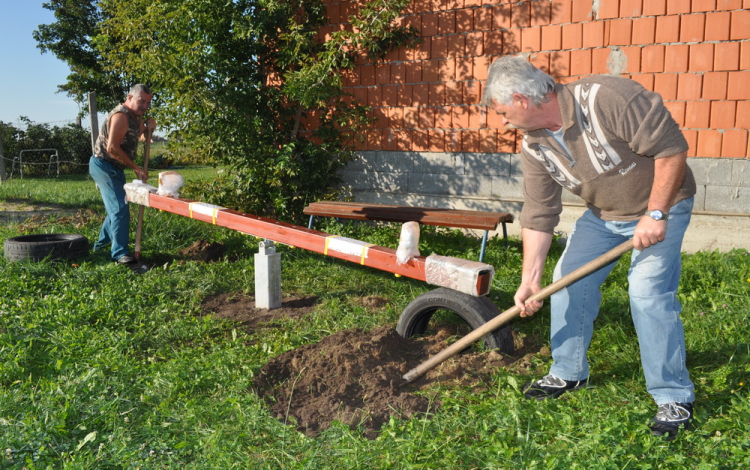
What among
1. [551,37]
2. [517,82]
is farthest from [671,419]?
[551,37]

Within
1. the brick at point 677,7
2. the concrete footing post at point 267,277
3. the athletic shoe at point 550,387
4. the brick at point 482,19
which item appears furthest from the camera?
the brick at point 482,19

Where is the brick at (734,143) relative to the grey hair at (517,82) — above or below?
below

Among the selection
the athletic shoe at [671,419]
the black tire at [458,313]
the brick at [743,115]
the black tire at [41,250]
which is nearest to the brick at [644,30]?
the brick at [743,115]

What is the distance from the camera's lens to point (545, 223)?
315cm

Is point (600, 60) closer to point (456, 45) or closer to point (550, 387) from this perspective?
point (456, 45)

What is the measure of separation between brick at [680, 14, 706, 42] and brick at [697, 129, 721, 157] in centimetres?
94

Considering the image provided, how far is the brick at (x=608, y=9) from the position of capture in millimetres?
6516

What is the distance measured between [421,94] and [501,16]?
1.36m

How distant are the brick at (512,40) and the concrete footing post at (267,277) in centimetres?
394

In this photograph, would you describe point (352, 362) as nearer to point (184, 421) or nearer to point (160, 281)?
point (184, 421)

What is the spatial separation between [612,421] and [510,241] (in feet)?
14.6

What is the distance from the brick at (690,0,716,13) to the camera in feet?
19.9

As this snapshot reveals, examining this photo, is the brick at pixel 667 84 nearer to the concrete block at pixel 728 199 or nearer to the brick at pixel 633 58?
the brick at pixel 633 58

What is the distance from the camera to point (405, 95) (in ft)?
26.3
